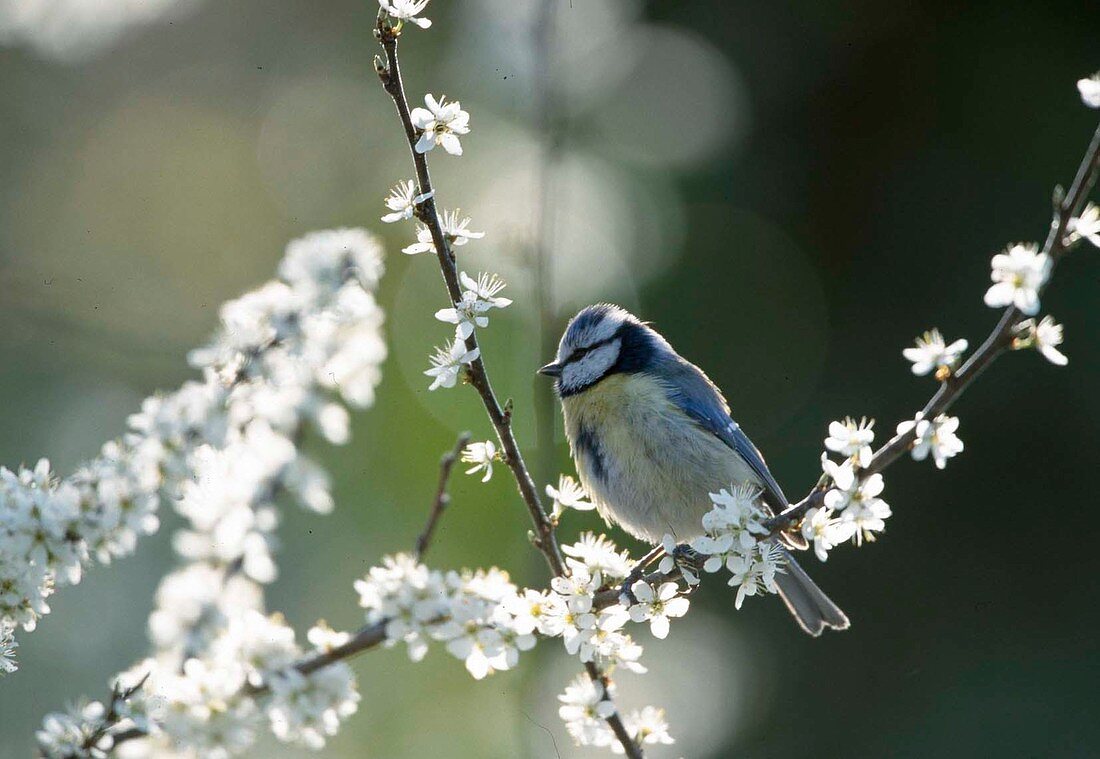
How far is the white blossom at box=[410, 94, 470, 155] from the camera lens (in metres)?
1.65

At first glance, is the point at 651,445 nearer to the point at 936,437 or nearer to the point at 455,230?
the point at 455,230

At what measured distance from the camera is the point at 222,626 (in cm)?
140

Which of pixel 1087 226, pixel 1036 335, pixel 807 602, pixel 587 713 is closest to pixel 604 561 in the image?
pixel 587 713

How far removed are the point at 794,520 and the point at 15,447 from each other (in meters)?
3.79

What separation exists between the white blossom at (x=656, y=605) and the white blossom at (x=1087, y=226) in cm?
78

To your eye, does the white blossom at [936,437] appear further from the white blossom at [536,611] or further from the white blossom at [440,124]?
the white blossom at [440,124]

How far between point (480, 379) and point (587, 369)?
4.79 ft

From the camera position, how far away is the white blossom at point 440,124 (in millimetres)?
1647

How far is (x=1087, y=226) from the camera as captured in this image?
53.1 inches

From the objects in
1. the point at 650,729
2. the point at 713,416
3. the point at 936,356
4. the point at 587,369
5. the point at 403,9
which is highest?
the point at 587,369

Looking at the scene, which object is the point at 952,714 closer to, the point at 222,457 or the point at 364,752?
the point at 364,752

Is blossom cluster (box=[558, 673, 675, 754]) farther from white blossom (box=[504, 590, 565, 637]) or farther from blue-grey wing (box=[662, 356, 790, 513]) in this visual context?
blue-grey wing (box=[662, 356, 790, 513])

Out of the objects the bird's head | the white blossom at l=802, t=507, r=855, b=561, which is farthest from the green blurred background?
the white blossom at l=802, t=507, r=855, b=561

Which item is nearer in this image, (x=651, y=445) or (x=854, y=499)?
(x=854, y=499)
